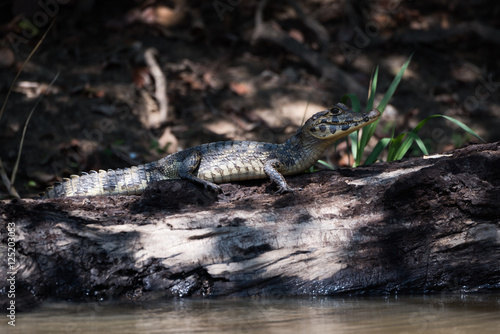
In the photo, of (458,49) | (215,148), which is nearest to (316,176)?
(215,148)

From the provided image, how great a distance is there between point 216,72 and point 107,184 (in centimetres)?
412

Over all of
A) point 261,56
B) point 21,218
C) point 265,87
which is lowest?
point 21,218

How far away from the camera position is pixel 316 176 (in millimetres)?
4566

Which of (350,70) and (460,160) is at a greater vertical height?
(350,70)

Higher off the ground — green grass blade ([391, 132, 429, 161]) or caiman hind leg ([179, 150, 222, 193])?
green grass blade ([391, 132, 429, 161])

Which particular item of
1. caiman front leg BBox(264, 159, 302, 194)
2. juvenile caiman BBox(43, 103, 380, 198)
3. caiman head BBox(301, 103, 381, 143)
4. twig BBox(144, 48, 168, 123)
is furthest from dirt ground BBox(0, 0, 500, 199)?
caiman front leg BBox(264, 159, 302, 194)

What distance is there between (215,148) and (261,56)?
4.39 meters

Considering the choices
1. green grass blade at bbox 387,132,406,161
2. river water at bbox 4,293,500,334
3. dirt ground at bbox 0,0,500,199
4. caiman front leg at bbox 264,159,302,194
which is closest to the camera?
river water at bbox 4,293,500,334

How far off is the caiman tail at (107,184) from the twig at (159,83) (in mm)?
2943

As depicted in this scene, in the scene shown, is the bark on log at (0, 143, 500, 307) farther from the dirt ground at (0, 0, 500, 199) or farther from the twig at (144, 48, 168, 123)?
the twig at (144, 48, 168, 123)

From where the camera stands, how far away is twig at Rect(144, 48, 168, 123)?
793 centimetres

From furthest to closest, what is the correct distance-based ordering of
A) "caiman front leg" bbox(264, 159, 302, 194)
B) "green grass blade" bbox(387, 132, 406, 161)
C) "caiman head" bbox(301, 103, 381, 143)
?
"green grass blade" bbox(387, 132, 406, 161)
"caiman head" bbox(301, 103, 381, 143)
"caiman front leg" bbox(264, 159, 302, 194)

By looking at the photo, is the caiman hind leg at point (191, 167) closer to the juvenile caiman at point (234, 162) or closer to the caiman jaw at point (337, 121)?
the juvenile caiman at point (234, 162)

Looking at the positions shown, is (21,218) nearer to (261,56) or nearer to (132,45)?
(132,45)
